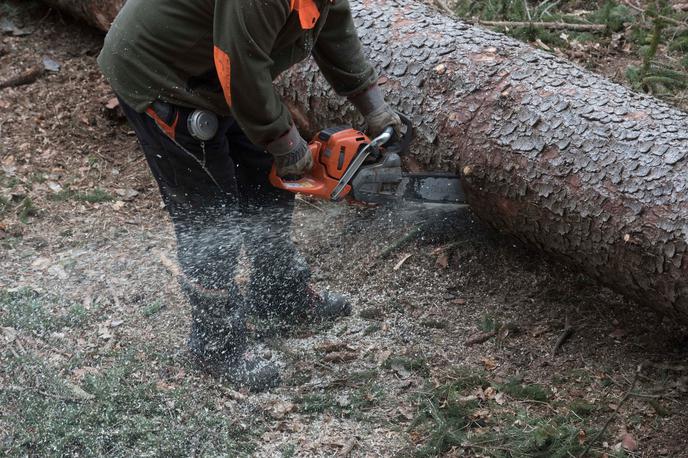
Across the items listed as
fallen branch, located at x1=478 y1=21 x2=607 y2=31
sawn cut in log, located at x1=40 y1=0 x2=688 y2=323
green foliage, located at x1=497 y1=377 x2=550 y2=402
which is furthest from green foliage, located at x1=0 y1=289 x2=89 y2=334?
fallen branch, located at x1=478 y1=21 x2=607 y2=31

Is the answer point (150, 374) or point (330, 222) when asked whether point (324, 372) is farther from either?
point (330, 222)

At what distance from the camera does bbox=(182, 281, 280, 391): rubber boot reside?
3.58 metres

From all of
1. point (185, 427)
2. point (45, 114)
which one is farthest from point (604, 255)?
point (45, 114)

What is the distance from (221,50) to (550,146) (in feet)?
4.89

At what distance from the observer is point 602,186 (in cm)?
331

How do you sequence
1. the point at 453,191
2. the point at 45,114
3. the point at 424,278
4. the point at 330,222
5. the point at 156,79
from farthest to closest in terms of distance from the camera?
the point at 45,114
the point at 330,222
the point at 424,278
the point at 453,191
the point at 156,79

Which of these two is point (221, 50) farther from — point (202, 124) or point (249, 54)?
point (202, 124)

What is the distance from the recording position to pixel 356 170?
3393mm

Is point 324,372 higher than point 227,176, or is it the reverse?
point 227,176

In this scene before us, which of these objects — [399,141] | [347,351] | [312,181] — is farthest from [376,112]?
[347,351]

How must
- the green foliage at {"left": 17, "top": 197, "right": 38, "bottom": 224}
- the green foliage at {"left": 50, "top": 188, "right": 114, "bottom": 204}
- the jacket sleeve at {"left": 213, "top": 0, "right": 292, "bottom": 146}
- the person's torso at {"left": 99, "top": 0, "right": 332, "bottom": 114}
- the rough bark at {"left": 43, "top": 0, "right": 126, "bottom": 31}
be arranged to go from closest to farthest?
the jacket sleeve at {"left": 213, "top": 0, "right": 292, "bottom": 146} < the person's torso at {"left": 99, "top": 0, "right": 332, "bottom": 114} < the green foliage at {"left": 17, "top": 197, "right": 38, "bottom": 224} < the green foliage at {"left": 50, "top": 188, "right": 114, "bottom": 204} < the rough bark at {"left": 43, "top": 0, "right": 126, "bottom": 31}

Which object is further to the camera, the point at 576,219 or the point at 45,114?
the point at 45,114

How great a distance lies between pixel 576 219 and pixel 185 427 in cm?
184

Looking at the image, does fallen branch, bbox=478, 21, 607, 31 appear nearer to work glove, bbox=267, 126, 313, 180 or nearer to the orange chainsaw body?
the orange chainsaw body
